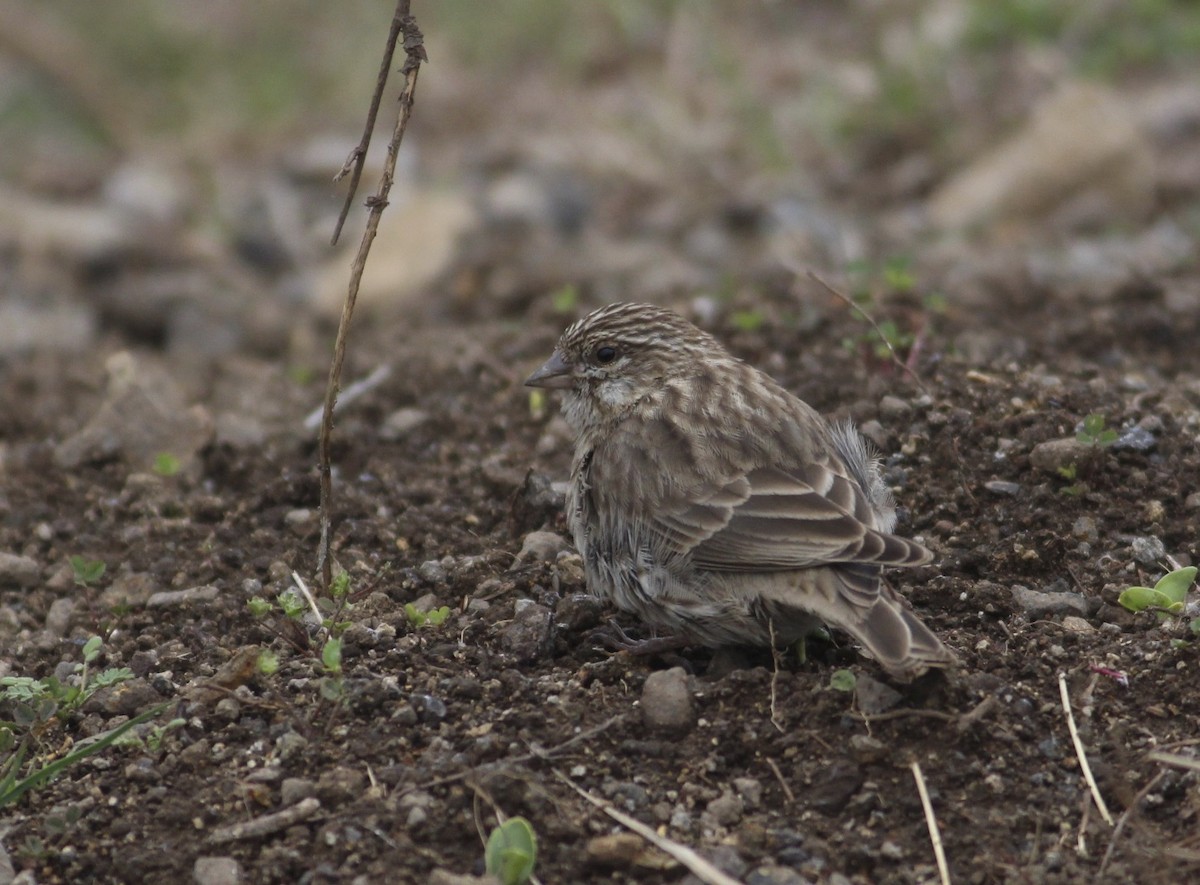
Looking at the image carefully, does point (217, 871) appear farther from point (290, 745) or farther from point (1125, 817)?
point (1125, 817)

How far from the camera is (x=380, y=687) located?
14.9 feet

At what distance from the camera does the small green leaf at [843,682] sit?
4.43 m

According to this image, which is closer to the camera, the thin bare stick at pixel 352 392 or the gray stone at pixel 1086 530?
the gray stone at pixel 1086 530

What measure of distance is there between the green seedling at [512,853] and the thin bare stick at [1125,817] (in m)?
1.39

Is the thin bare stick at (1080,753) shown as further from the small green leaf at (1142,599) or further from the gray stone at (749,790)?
the gray stone at (749,790)

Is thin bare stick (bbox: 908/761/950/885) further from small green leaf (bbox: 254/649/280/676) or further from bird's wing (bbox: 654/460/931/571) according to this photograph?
small green leaf (bbox: 254/649/280/676)

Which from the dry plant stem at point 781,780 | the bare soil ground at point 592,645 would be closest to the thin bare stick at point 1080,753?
the bare soil ground at point 592,645

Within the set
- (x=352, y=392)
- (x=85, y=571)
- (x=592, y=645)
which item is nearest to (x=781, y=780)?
(x=592, y=645)

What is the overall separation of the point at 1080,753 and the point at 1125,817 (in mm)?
265

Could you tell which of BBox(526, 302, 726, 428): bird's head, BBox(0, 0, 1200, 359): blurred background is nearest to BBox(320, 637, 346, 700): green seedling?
BBox(526, 302, 726, 428): bird's head

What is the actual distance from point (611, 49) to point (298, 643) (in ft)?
29.4

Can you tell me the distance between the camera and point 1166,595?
15.6 ft

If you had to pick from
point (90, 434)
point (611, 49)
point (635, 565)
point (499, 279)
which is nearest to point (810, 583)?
point (635, 565)

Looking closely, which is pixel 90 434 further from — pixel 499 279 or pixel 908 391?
pixel 908 391
